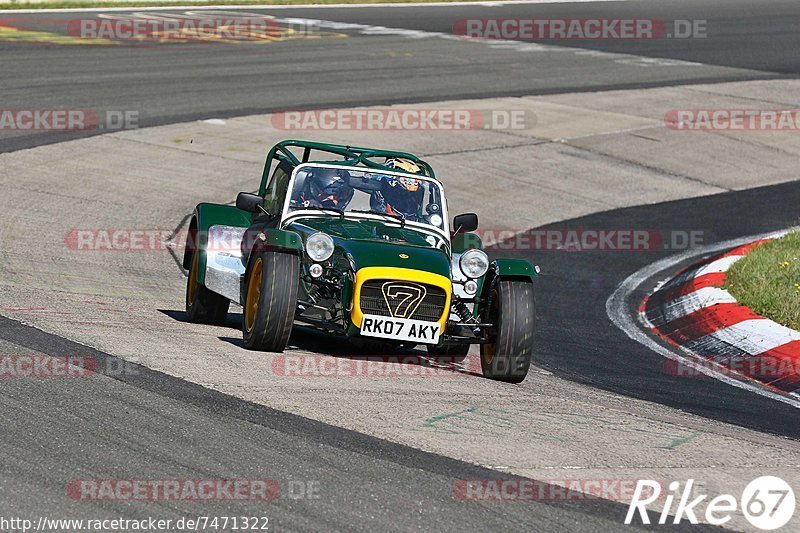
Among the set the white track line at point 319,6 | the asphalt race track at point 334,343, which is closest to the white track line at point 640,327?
the asphalt race track at point 334,343

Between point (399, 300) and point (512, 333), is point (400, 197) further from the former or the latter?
point (512, 333)

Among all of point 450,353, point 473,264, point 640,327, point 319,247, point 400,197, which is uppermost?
point 400,197

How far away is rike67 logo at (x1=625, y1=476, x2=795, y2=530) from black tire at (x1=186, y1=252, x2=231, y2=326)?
5057 millimetres

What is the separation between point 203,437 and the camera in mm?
6578

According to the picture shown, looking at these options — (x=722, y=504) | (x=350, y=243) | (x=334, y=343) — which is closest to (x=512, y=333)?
(x=350, y=243)

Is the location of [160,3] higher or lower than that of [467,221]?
higher

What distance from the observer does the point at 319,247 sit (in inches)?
365

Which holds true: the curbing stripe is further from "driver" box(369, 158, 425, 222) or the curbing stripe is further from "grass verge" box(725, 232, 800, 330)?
"driver" box(369, 158, 425, 222)

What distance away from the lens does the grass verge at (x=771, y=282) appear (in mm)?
11055

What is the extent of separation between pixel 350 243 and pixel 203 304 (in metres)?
1.79

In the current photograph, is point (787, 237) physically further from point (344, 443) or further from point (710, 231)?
point (344, 443)

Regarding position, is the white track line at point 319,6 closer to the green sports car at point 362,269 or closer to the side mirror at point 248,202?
the green sports car at point 362,269

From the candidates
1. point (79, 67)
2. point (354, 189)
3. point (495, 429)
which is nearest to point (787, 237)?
point (354, 189)

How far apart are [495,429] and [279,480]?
5.48 feet
